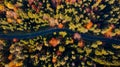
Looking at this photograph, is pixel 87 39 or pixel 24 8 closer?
pixel 87 39

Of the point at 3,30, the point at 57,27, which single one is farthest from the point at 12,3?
the point at 57,27

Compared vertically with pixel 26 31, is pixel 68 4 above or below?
above

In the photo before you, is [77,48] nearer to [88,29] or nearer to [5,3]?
[88,29]

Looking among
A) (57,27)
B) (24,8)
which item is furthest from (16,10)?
(57,27)

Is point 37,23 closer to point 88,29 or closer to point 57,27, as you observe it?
point 57,27

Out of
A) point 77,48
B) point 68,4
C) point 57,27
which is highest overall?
point 68,4

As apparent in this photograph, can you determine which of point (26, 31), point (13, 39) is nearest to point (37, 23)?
point (26, 31)

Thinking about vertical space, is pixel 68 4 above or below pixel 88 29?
above

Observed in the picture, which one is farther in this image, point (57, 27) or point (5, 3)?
point (5, 3)

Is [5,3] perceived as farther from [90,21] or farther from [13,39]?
[90,21]
